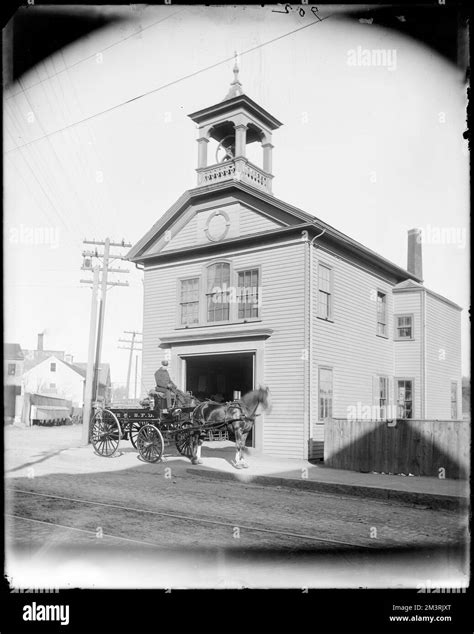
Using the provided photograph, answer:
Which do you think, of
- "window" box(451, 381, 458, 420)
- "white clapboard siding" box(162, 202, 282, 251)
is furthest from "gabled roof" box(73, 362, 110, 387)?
"window" box(451, 381, 458, 420)

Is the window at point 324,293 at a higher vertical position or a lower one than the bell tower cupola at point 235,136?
lower

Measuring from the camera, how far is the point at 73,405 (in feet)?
114

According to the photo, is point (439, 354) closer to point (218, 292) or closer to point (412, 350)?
point (412, 350)

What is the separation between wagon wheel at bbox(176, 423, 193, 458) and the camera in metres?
13.4

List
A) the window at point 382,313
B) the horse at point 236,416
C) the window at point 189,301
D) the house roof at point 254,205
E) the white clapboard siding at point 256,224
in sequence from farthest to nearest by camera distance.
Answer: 1. the window at point 382,313
2. the window at point 189,301
3. the white clapboard siding at point 256,224
4. the house roof at point 254,205
5. the horse at point 236,416

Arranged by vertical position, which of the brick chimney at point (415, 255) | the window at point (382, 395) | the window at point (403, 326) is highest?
the brick chimney at point (415, 255)

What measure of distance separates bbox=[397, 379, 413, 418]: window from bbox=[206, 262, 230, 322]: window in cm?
668

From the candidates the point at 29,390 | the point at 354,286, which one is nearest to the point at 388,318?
the point at 354,286

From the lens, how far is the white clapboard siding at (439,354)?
18266 mm

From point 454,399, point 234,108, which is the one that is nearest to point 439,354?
point 454,399

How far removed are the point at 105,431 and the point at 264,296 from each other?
5.07 meters

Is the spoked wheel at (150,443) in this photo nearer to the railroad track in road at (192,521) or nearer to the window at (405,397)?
the railroad track in road at (192,521)

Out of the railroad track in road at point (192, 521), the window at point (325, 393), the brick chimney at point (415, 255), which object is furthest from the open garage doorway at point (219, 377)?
the railroad track in road at point (192, 521)

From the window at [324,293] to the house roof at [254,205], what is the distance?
718 millimetres
